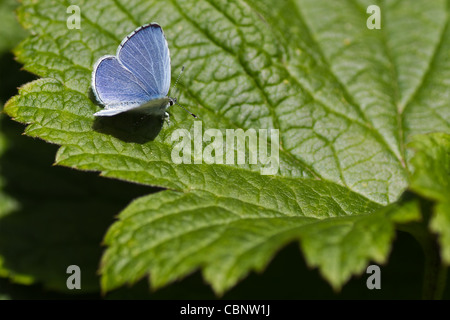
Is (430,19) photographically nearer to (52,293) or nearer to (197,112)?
(197,112)

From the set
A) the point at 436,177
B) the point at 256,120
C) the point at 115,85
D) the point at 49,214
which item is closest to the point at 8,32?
the point at 49,214

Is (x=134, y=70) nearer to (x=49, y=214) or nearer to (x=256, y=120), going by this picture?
(x=256, y=120)

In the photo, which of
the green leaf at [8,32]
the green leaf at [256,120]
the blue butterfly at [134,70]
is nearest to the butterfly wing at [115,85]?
the blue butterfly at [134,70]

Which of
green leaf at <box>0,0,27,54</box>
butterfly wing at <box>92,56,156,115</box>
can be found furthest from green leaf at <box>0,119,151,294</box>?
butterfly wing at <box>92,56,156,115</box>

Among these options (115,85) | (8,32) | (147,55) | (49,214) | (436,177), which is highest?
(8,32)

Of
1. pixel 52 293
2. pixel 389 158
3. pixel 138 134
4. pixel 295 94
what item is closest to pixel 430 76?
pixel 389 158

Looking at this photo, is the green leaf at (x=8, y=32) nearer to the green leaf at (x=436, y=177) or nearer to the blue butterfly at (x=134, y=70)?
the blue butterfly at (x=134, y=70)
